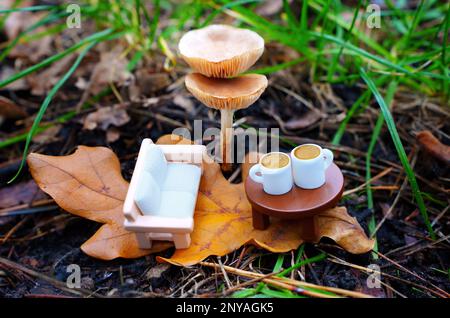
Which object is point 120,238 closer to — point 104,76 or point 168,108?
point 168,108

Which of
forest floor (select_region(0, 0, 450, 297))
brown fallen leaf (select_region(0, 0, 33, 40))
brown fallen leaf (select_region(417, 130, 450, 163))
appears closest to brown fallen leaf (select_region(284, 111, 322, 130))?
forest floor (select_region(0, 0, 450, 297))

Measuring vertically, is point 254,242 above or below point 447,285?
above

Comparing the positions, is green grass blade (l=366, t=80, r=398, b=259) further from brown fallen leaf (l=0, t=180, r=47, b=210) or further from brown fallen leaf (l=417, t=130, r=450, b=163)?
brown fallen leaf (l=0, t=180, r=47, b=210)

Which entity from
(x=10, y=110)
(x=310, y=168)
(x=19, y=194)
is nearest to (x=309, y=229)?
(x=310, y=168)

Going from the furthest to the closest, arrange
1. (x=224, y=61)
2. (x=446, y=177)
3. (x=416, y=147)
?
(x=416, y=147) < (x=446, y=177) < (x=224, y=61)

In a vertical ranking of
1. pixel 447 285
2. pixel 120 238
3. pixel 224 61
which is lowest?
pixel 447 285

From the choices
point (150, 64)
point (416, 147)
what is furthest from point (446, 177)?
point (150, 64)

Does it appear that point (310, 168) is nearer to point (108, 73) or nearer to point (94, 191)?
point (94, 191)
